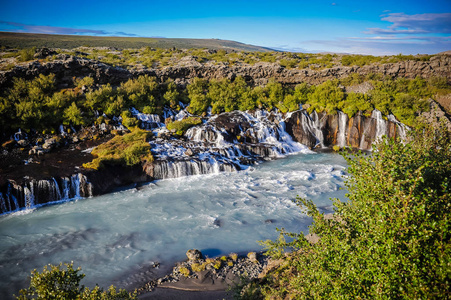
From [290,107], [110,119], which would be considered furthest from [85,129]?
[290,107]

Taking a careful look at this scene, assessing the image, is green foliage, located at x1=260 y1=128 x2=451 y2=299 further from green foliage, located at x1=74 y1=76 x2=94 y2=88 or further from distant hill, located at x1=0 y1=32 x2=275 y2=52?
distant hill, located at x1=0 y1=32 x2=275 y2=52

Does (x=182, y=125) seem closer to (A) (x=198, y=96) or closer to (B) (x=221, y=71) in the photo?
(A) (x=198, y=96)

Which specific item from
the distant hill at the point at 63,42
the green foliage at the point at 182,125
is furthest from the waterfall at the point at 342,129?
the distant hill at the point at 63,42

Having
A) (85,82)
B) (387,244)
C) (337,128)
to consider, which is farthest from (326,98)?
(387,244)

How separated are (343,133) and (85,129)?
34.3 metres

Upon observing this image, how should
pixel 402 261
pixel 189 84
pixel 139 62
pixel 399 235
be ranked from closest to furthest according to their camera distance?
pixel 402 261
pixel 399 235
pixel 189 84
pixel 139 62

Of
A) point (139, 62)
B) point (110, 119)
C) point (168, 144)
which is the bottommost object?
point (168, 144)

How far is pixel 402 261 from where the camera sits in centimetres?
545

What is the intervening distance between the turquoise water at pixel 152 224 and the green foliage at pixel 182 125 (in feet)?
28.3

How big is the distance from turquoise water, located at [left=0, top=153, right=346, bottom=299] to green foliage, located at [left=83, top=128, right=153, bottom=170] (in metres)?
2.95

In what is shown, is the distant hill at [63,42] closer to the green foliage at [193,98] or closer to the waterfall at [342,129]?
the green foliage at [193,98]

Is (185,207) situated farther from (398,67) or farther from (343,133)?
(398,67)

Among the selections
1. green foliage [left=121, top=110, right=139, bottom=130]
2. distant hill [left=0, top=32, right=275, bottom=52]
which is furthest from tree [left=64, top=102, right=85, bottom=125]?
distant hill [left=0, top=32, right=275, bottom=52]

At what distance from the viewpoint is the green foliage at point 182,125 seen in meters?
31.7
